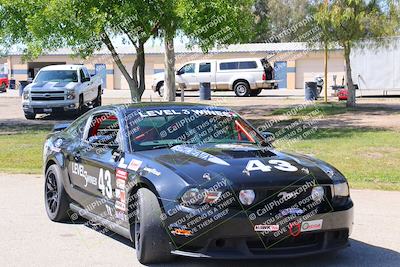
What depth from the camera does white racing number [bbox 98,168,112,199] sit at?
6258 mm

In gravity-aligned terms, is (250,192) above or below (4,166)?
above

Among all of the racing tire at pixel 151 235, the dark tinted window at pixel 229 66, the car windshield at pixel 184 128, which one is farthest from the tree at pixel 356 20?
the racing tire at pixel 151 235

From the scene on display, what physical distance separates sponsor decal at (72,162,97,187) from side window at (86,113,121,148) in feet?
1.02

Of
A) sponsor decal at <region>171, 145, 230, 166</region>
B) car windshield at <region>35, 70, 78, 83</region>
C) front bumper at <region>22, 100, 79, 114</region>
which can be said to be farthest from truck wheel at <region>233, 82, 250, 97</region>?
sponsor decal at <region>171, 145, 230, 166</region>

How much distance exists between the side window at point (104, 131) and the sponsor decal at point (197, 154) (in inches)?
25.6

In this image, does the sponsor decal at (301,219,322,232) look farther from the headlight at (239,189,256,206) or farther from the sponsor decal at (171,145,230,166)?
the sponsor decal at (171,145,230,166)

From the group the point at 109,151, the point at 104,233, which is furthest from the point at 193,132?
the point at 104,233

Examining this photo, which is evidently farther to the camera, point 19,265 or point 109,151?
point 109,151

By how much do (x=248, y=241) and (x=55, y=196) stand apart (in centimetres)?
327

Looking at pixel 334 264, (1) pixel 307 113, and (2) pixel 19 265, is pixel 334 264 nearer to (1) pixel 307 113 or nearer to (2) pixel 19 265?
(2) pixel 19 265

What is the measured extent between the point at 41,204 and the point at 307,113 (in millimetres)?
15885

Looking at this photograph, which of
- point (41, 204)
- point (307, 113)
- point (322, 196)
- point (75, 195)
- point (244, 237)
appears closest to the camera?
point (244, 237)

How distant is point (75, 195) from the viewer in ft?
23.2

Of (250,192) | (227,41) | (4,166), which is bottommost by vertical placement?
(4,166)
